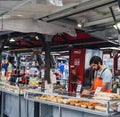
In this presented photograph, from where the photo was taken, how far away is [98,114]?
4.18m

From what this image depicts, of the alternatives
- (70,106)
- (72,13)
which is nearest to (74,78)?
(72,13)

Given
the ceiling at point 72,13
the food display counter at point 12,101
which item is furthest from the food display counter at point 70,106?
the ceiling at point 72,13

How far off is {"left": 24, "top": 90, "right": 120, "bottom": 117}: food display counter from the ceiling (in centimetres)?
173

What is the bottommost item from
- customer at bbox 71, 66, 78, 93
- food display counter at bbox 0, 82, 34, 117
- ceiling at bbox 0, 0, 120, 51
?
food display counter at bbox 0, 82, 34, 117

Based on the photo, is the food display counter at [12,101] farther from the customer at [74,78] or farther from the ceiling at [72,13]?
the customer at [74,78]

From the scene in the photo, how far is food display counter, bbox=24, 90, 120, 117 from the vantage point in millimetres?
4145

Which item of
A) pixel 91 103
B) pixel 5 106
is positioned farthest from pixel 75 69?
pixel 91 103

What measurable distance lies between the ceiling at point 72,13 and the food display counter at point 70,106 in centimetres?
173

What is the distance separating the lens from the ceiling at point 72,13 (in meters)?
4.91

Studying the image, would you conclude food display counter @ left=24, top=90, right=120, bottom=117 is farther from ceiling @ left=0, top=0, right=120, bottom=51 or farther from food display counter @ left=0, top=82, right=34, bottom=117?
ceiling @ left=0, top=0, right=120, bottom=51

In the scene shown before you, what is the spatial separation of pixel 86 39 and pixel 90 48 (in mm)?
984

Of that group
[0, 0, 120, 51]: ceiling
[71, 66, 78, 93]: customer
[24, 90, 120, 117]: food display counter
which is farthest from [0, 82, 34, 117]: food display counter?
[71, 66, 78, 93]: customer

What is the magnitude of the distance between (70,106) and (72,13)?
2.23 m

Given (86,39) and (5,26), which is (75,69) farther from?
(5,26)
